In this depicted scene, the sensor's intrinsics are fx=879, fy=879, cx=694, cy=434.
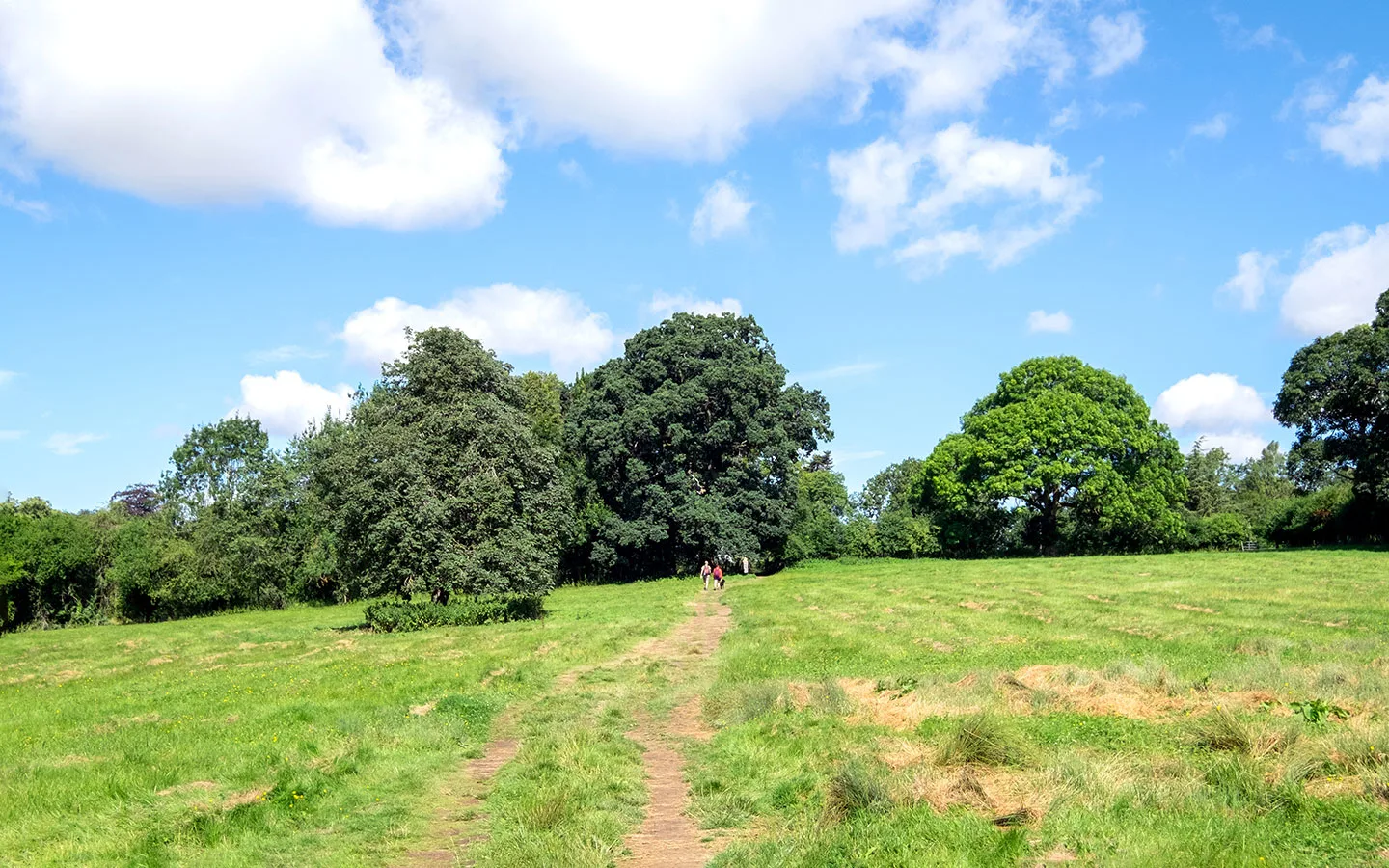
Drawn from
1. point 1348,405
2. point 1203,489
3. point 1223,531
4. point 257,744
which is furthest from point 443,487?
point 1203,489

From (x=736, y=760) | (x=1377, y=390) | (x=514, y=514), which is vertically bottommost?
(x=736, y=760)

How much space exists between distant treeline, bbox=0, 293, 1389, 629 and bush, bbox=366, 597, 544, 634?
1912 mm

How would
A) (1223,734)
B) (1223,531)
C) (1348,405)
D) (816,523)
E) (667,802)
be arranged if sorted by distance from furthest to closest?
(816,523) → (1223,531) → (1348,405) → (667,802) → (1223,734)

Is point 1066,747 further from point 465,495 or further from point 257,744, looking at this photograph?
point 465,495

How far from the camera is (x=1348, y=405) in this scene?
5828cm

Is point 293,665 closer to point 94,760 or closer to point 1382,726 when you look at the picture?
point 94,760

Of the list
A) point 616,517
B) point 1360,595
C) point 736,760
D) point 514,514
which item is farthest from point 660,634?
point 616,517

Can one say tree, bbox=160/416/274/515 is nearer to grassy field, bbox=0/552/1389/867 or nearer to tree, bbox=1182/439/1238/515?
grassy field, bbox=0/552/1389/867

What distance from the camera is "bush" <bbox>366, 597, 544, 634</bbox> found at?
3959 cm

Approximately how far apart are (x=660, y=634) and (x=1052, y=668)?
17.4 metres

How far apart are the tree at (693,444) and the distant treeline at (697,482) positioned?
0.17m

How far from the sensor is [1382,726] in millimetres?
10734

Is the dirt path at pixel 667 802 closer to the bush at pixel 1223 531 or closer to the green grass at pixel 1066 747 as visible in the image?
the green grass at pixel 1066 747

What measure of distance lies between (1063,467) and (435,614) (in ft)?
151
